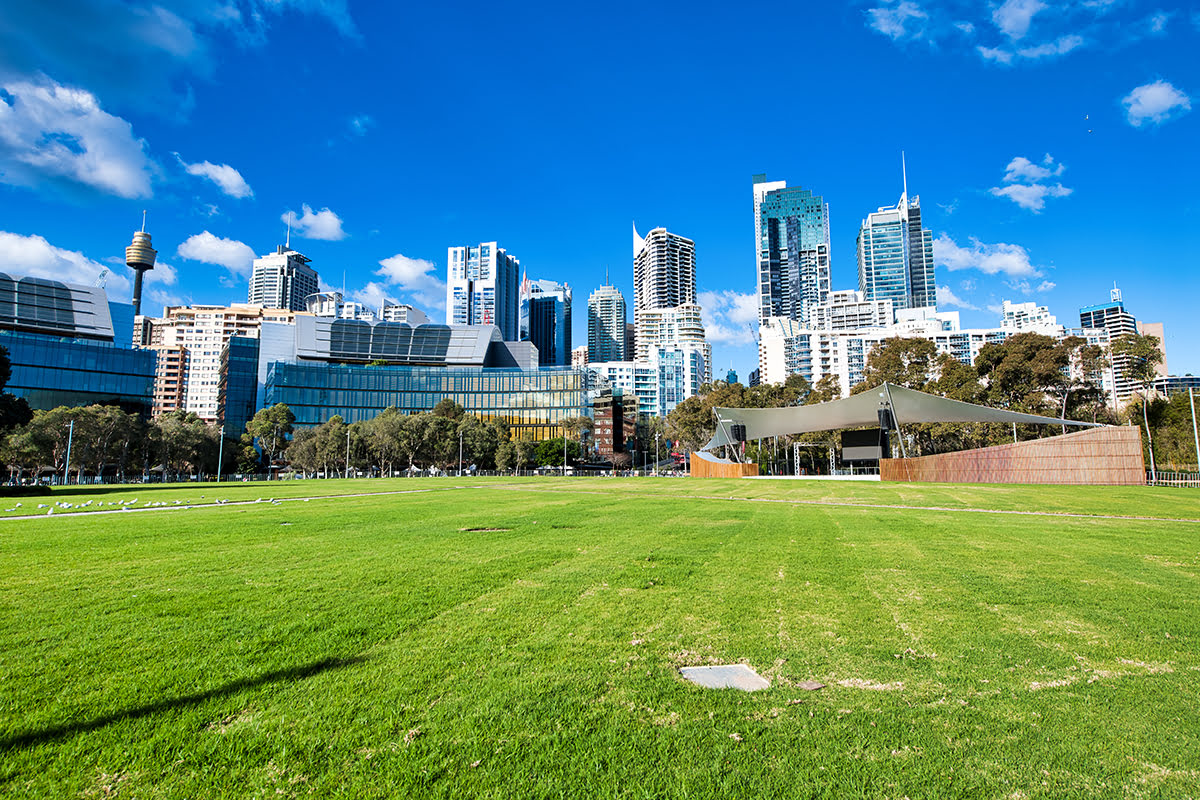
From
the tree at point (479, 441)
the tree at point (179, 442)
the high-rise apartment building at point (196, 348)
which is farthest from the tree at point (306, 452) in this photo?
the high-rise apartment building at point (196, 348)

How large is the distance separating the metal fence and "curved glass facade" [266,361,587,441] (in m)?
101

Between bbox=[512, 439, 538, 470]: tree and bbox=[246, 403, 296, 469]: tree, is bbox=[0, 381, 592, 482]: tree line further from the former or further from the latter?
bbox=[246, 403, 296, 469]: tree

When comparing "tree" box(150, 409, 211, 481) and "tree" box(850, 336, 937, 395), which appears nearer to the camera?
"tree" box(850, 336, 937, 395)

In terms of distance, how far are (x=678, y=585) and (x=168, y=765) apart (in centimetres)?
553

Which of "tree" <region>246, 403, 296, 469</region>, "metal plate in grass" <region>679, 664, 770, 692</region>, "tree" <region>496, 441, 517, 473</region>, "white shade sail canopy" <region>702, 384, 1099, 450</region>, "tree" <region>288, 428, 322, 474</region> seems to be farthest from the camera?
"tree" <region>246, 403, 296, 469</region>

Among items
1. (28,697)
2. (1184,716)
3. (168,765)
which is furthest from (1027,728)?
(28,697)

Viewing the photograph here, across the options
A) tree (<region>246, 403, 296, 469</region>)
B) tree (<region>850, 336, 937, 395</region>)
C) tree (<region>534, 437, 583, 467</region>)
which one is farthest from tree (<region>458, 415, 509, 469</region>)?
tree (<region>850, 336, 937, 395</region>)

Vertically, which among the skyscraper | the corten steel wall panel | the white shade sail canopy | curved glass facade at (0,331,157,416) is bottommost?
the corten steel wall panel

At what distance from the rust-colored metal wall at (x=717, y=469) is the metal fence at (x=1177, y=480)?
103ft

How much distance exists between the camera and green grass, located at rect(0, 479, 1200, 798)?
3.06 meters

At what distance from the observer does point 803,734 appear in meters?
3.48

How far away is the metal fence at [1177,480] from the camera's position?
35.2 m

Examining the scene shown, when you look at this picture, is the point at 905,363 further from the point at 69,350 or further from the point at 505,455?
the point at 69,350

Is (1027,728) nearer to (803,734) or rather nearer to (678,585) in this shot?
(803,734)
